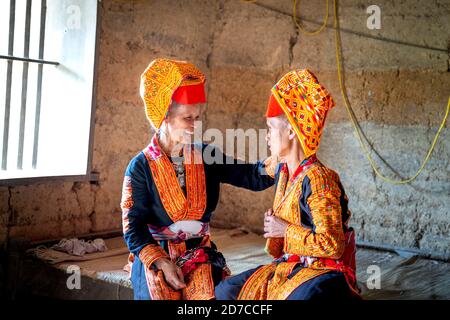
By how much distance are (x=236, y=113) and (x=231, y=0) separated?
1.07 m

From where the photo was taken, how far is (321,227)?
90.6 inches

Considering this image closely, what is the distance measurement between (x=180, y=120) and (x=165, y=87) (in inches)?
7.0

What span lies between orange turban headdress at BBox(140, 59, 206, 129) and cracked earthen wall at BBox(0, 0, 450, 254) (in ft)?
6.04

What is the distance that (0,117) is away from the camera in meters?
4.32

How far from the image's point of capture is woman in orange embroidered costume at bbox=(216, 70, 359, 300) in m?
2.30

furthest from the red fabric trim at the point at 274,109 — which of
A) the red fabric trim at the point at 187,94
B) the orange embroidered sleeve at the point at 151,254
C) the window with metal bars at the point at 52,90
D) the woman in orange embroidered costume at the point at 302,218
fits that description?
the window with metal bars at the point at 52,90

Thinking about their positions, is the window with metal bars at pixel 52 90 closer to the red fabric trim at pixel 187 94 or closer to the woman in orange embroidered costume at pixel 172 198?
the woman in orange embroidered costume at pixel 172 198

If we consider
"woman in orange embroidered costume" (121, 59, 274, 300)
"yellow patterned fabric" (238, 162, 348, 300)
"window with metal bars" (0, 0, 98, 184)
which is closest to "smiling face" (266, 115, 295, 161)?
"yellow patterned fabric" (238, 162, 348, 300)

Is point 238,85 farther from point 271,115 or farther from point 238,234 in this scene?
point 271,115

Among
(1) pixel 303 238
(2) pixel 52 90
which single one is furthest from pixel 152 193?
(2) pixel 52 90

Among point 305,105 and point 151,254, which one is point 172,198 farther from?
point 305,105

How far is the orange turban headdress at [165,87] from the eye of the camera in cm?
280

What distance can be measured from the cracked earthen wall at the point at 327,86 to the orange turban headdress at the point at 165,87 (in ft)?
6.04

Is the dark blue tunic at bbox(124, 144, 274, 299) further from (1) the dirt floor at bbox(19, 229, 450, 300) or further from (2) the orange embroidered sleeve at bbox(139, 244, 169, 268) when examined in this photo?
(1) the dirt floor at bbox(19, 229, 450, 300)
